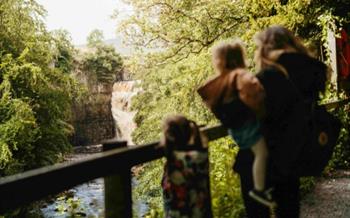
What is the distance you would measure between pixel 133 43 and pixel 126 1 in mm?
1296

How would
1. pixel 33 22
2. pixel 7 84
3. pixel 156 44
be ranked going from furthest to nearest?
1. pixel 33 22
2. pixel 7 84
3. pixel 156 44

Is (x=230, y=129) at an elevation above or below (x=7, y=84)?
below

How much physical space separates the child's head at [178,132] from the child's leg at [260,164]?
407mm

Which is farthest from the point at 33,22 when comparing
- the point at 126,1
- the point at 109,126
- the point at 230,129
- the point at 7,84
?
the point at 109,126

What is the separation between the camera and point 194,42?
545 inches

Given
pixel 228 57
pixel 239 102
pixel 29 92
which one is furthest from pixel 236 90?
Answer: pixel 29 92

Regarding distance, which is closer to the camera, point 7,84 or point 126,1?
point 126,1

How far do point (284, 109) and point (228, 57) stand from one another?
464 mm

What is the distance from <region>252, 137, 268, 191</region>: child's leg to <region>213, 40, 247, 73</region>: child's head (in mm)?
470

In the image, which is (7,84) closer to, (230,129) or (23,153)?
(23,153)

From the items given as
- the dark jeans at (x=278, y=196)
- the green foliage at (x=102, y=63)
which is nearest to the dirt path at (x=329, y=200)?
the dark jeans at (x=278, y=196)

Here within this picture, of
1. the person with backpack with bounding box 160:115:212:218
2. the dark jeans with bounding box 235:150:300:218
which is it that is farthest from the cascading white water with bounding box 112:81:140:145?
the person with backpack with bounding box 160:115:212:218

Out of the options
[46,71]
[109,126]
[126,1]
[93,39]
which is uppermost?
[93,39]

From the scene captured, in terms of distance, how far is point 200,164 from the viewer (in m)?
2.93
